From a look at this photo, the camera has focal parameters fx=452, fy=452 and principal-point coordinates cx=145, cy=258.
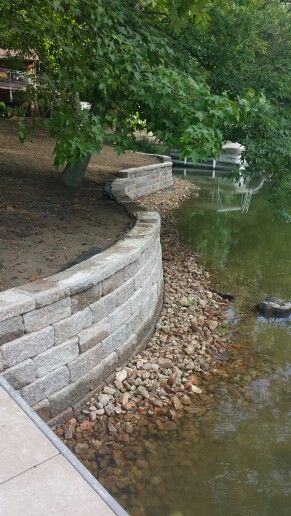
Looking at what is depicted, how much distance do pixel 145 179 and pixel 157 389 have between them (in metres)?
8.80

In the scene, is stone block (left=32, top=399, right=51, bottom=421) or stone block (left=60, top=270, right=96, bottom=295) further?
stone block (left=60, top=270, right=96, bottom=295)

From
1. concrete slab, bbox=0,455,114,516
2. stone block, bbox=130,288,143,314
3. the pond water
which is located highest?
concrete slab, bbox=0,455,114,516

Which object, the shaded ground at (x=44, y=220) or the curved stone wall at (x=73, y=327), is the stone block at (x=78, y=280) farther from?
the shaded ground at (x=44, y=220)

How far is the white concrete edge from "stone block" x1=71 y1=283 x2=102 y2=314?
954 mm

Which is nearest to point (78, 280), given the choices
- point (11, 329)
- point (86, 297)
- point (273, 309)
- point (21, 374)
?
point (86, 297)

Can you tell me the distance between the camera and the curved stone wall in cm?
309

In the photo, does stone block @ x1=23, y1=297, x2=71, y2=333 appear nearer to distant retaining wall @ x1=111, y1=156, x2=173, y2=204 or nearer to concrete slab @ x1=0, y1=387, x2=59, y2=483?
concrete slab @ x1=0, y1=387, x2=59, y2=483

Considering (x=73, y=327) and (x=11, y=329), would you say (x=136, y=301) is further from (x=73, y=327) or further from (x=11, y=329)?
(x=11, y=329)

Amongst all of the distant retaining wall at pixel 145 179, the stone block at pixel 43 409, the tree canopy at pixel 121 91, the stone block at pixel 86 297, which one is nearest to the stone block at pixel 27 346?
the stone block at pixel 86 297

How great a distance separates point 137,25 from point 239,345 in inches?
165

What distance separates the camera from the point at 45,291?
3.24 meters

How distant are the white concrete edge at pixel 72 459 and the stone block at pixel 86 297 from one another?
954 millimetres

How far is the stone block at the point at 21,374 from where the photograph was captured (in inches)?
120

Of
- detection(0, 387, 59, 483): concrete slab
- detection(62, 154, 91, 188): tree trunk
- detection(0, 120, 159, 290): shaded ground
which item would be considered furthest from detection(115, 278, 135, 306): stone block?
detection(62, 154, 91, 188): tree trunk
